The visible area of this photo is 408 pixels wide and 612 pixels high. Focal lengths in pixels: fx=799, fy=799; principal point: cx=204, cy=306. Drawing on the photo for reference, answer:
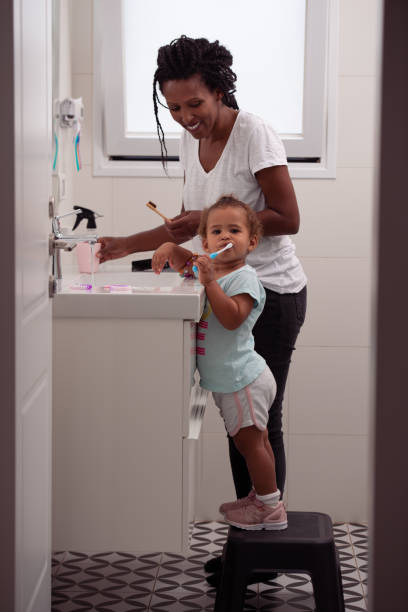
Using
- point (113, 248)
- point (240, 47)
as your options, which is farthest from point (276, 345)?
point (240, 47)

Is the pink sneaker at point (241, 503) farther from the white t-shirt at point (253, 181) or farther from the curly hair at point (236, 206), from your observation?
the curly hair at point (236, 206)

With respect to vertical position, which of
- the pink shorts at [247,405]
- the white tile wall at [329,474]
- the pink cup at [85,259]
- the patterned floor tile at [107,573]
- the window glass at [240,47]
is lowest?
the patterned floor tile at [107,573]

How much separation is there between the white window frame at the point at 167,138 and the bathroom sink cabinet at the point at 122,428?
107 centimetres

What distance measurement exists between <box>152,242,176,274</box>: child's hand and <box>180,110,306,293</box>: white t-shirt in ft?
0.60

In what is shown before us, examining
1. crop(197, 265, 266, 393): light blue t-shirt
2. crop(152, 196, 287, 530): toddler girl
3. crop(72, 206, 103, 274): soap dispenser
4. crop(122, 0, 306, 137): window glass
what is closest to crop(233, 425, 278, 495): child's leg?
crop(152, 196, 287, 530): toddler girl

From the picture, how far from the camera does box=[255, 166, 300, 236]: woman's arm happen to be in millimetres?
1942

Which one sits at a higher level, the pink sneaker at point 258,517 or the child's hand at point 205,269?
the child's hand at point 205,269

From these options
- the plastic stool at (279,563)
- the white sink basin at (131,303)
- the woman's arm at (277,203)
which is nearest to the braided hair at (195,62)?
the woman's arm at (277,203)

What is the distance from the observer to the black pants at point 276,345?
Answer: 2039mm

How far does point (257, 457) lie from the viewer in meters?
1.88

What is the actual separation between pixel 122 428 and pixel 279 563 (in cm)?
48

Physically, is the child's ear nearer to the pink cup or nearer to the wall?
the pink cup

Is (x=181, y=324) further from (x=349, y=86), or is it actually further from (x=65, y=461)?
(x=349, y=86)

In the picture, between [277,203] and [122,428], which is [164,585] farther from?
[277,203]
